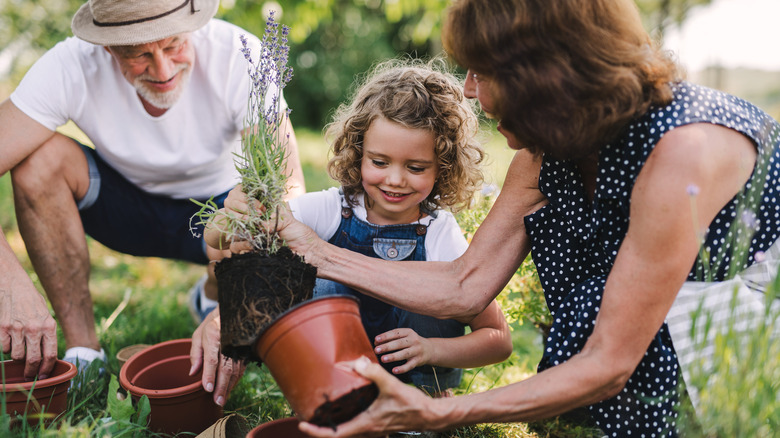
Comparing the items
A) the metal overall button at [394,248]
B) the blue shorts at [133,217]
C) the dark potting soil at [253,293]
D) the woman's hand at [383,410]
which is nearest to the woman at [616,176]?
the woman's hand at [383,410]

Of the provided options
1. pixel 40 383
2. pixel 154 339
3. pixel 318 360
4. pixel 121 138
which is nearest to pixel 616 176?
pixel 318 360

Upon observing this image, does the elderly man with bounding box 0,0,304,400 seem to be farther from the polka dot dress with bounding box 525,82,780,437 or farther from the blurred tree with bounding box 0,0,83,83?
the blurred tree with bounding box 0,0,83,83

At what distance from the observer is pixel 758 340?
135 centimetres

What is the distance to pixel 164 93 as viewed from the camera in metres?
2.86

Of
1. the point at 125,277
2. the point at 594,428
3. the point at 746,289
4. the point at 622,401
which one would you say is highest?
the point at 746,289

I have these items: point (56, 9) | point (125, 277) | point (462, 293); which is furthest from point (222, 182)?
point (56, 9)

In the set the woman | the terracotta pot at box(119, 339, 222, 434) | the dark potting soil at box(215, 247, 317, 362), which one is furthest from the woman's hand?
the terracotta pot at box(119, 339, 222, 434)

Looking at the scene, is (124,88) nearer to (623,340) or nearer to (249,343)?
(249,343)

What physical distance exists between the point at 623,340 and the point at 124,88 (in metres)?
2.56

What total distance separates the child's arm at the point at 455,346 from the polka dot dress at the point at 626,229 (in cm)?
35

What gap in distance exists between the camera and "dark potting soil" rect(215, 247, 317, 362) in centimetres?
166

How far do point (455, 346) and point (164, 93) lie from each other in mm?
1827

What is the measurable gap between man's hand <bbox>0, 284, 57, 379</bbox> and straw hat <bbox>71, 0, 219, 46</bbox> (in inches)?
45.0

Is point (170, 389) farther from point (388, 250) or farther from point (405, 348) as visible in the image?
point (388, 250)
